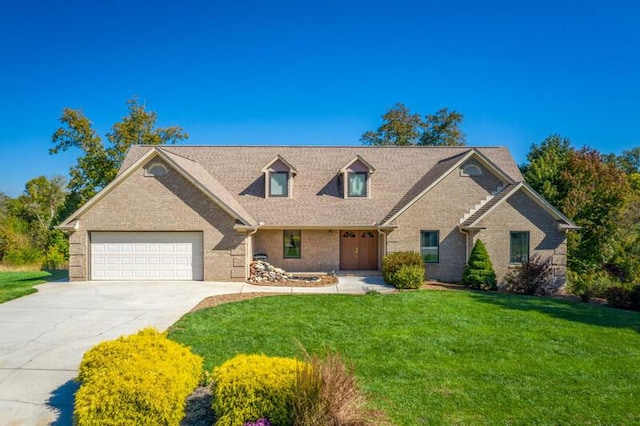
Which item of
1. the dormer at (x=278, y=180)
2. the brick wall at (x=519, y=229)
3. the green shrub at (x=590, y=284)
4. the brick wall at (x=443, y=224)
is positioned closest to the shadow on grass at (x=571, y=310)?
the green shrub at (x=590, y=284)

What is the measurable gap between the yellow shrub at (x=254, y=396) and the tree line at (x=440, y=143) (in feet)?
59.3

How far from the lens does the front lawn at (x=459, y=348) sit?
19.4ft

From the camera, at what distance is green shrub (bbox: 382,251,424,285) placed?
1705cm

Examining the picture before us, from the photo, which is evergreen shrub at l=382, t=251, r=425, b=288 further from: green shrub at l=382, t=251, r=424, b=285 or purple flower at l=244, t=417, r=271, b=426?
purple flower at l=244, t=417, r=271, b=426

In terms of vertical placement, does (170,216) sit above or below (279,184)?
below

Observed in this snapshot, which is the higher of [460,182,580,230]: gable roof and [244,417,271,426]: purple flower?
[460,182,580,230]: gable roof

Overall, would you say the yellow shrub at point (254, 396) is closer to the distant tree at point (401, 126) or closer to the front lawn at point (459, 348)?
the front lawn at point (459, 348)

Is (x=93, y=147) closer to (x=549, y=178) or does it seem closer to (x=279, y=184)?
(x=279, y=184)

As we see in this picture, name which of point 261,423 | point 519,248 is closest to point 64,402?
point 261,423

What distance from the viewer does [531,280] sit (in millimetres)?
16750

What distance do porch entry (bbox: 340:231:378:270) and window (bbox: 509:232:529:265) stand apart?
671 centimetres

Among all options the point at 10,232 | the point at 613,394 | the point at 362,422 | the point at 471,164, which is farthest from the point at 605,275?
the point at 10,232

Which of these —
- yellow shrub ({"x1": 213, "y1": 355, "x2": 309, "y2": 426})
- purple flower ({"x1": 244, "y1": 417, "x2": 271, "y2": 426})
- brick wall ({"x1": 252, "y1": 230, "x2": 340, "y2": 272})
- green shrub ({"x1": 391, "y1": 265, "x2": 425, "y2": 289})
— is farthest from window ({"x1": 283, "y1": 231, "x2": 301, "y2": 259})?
purple flower ({"x1": 244, "y1": 417, "x2": 271, "y2": 426})

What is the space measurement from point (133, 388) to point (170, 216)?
13524 mm
